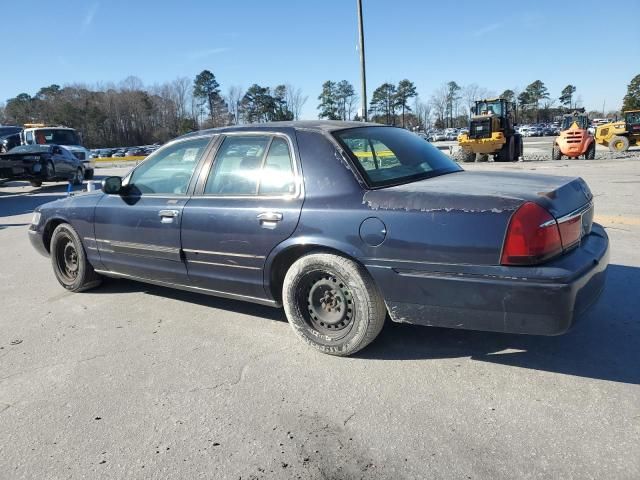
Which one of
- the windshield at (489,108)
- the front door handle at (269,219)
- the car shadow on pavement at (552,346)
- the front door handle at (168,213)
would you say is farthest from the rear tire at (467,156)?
the front door handle at (269,219)

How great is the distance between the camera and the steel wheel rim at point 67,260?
4.98m

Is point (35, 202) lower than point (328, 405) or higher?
higher

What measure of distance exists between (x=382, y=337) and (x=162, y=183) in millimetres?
2278

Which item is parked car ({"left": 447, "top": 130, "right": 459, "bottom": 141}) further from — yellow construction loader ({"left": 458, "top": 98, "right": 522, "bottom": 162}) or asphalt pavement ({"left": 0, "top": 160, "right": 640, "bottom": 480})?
asphalt pavement ({"left": 0, "top": 160, "right": 640, "bottom": 480})

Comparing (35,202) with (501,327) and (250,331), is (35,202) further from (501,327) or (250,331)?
(501,327)

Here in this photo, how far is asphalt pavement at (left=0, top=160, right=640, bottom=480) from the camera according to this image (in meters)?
2.23

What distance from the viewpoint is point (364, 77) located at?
19.2 metres

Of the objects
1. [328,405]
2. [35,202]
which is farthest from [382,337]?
[35,202]

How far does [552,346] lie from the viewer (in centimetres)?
327

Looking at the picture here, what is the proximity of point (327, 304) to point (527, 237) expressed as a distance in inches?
53.6

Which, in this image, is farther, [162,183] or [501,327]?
[162,183]

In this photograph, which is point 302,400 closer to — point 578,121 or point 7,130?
point 578,121

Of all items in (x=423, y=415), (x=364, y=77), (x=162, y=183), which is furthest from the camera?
(x=364, y=77)

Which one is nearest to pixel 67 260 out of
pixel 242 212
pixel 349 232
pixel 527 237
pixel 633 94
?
pixel 242 212
